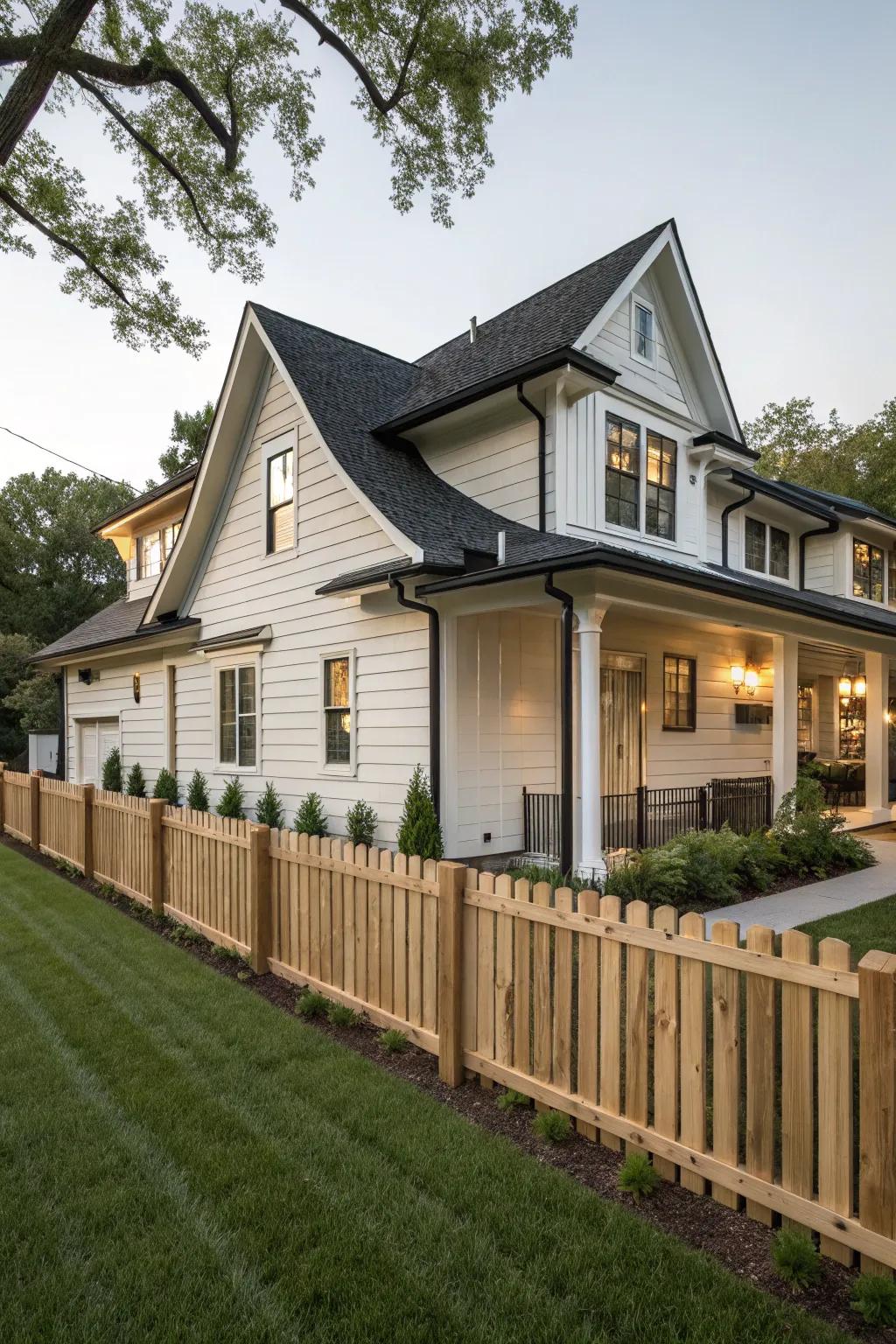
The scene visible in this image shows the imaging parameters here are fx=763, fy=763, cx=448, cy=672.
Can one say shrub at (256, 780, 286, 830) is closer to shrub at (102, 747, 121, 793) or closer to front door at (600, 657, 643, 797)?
front door at (600, 657, 643, 797)

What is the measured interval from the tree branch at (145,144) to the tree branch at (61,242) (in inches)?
64.9

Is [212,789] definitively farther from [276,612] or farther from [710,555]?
[710,555]

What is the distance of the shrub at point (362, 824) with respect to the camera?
9.10 meters

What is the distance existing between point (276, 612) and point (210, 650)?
2.03m

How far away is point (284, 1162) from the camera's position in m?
3.10

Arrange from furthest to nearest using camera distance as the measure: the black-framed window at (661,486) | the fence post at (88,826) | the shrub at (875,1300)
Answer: the black-framed window at (661,486) → the fence post at (88,826) → the shrub at (875,1300)

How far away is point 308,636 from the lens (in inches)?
415

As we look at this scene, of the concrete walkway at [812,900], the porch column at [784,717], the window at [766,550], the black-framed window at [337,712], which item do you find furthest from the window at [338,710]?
the window at [766,550]

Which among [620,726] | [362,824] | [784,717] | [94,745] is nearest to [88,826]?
[362,824]

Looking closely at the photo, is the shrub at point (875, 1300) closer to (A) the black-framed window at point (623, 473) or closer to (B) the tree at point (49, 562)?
(A) the black-framed window at point (623, 473)

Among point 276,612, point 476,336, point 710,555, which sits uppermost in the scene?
point 476,336

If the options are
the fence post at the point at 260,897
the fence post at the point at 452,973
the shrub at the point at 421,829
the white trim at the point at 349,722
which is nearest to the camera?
the fence post at the point at 452,973

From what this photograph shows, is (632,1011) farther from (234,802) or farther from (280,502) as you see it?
(280,502)

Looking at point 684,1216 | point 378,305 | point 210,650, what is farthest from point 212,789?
point 378,305
